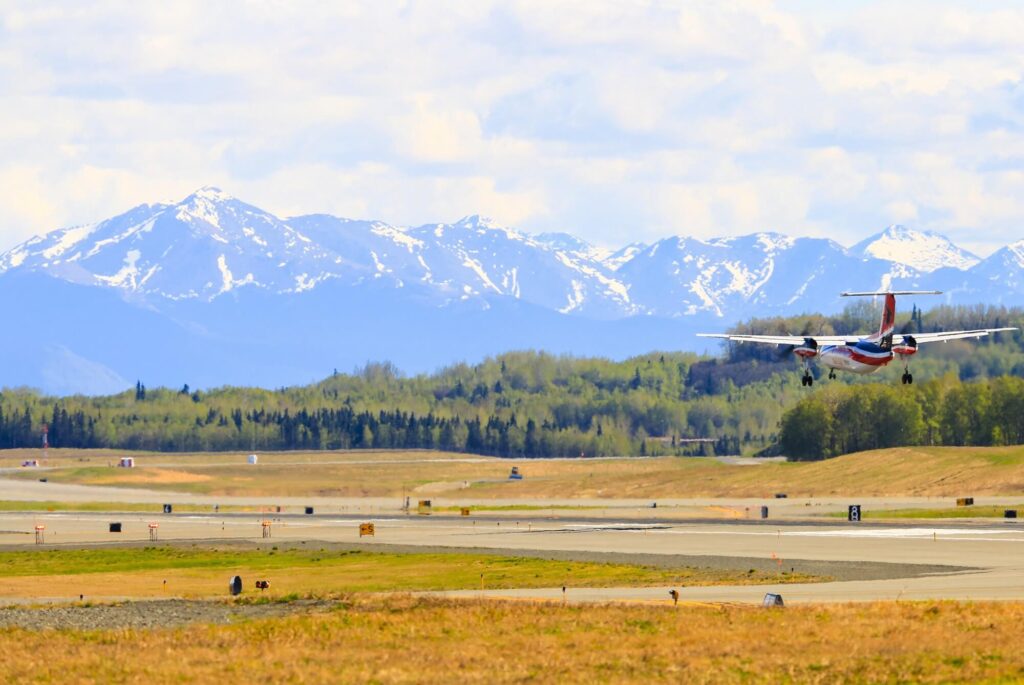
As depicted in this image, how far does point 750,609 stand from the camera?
196ft

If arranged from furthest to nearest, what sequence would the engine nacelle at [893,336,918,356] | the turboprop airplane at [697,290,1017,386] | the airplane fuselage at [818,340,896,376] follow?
1. the engine nacelle at [893,336,918,356]
2. the airplane fuselage at [818,340,896,376]
3. the turboprop airplane at [697,290,1017,386]

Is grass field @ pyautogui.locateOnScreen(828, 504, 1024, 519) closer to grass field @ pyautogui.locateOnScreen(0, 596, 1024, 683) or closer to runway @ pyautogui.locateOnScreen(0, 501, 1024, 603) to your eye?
runway @ pyautogui.locateOnScreen(0, 501, 1024, 603)

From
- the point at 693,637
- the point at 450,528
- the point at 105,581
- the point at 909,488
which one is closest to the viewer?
the point at 693,637

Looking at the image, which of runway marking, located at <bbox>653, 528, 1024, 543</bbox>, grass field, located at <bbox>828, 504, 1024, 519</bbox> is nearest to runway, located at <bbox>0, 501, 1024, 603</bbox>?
runway marking, located at <bbox>653, 528, 1024, 543</bbox>

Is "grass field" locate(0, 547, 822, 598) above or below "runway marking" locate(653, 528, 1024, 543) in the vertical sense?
below

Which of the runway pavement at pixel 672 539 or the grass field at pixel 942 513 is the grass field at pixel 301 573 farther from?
the grass field at pixel 942 513

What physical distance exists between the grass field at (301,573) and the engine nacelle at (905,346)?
3463 centimetres

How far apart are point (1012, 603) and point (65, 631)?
32.1 metres

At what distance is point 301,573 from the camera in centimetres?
8969

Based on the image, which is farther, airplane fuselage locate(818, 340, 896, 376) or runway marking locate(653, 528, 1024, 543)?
airplane fuselage locate(818, 340, 896, 376)

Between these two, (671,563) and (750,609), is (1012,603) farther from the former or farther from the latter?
(671,563)

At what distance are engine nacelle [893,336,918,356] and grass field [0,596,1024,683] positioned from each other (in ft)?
186

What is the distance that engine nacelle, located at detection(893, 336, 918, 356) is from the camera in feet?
375

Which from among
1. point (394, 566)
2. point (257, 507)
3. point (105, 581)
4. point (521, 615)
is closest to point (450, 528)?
point (394, 566)
